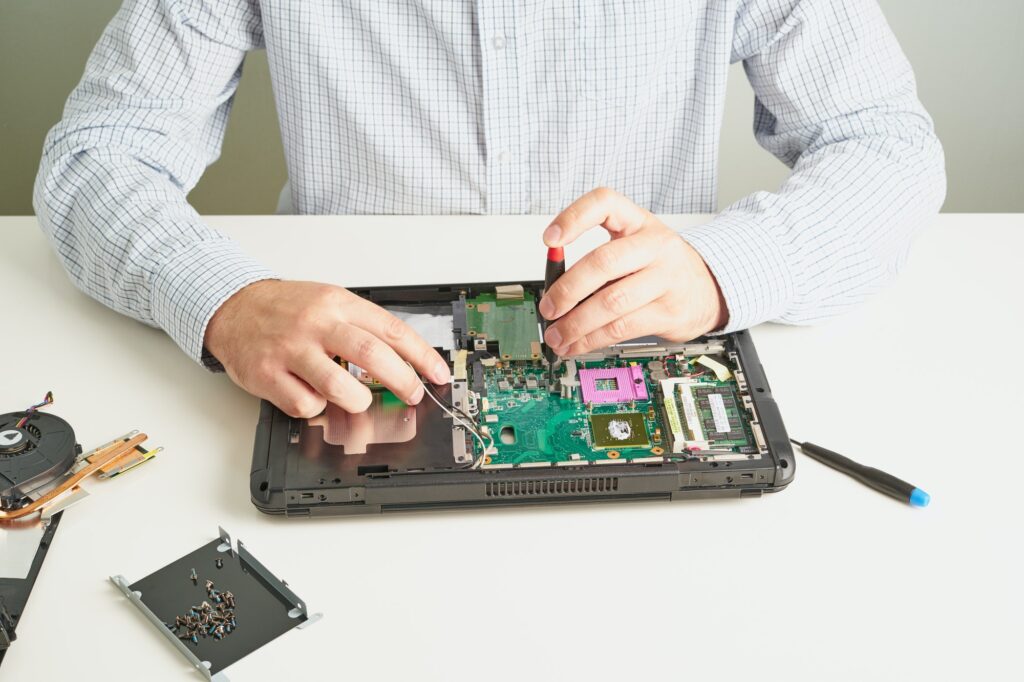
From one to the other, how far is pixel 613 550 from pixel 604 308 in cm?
26

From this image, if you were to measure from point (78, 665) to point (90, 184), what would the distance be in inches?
27.6

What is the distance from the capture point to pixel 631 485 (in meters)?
0.90

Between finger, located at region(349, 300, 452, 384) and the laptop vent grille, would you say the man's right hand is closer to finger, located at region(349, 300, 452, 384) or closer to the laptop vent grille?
finger, located at region(349, 300, 452, 384)

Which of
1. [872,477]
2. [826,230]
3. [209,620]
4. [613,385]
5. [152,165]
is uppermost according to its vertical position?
[152,165]

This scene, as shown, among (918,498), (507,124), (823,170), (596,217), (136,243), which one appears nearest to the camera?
(918,498)

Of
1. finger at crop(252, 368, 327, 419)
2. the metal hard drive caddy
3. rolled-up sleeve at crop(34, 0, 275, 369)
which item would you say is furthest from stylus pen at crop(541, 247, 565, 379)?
rolled-up sleeve at crop(34, 0, 275, 369)

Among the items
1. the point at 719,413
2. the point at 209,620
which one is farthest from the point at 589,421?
the point at 209,620

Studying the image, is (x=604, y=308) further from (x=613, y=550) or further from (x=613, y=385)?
(x=613, y=550)

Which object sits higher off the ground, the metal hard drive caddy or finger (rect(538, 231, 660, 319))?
finger (rect(538, 231, 660, 319))

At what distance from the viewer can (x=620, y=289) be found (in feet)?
3.32

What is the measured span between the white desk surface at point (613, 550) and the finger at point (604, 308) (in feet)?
0.62

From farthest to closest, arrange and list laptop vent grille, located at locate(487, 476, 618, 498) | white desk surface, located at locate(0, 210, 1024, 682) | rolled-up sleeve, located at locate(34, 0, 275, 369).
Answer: rolled-up sleeve, located at locate(34, 0, 275, 369)
laptop vent grille, located at locate(487, 476, 618, 498)
white desk surface, located at locate(0, 210, 1024, 682)

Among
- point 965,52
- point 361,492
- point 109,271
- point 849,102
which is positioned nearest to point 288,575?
point 361,492

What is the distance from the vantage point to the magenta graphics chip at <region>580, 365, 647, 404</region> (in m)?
0.98
